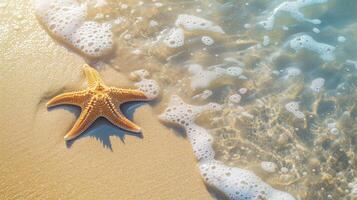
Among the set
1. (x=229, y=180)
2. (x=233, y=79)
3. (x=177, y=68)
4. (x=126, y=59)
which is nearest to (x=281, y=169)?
(x=229, y=180)

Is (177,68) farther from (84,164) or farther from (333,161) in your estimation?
(333,161)

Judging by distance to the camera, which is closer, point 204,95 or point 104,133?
point 104,133

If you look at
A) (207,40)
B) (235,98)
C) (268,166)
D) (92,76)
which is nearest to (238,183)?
(268,166)

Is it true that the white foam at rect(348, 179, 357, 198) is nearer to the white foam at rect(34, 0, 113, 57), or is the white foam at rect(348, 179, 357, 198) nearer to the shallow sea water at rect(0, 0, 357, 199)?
the shallow sea water at rect(0, 0, 357, 199)

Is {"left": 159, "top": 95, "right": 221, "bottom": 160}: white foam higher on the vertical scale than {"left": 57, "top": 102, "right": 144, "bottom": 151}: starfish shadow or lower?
lower

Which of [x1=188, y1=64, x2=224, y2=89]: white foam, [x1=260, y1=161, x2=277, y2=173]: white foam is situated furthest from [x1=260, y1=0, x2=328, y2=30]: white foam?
[x1=260, y1=161, x2=277, y2=173]: white foam

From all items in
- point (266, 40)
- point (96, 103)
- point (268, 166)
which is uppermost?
point (96, 103)

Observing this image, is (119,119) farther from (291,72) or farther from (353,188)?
(353,188)
